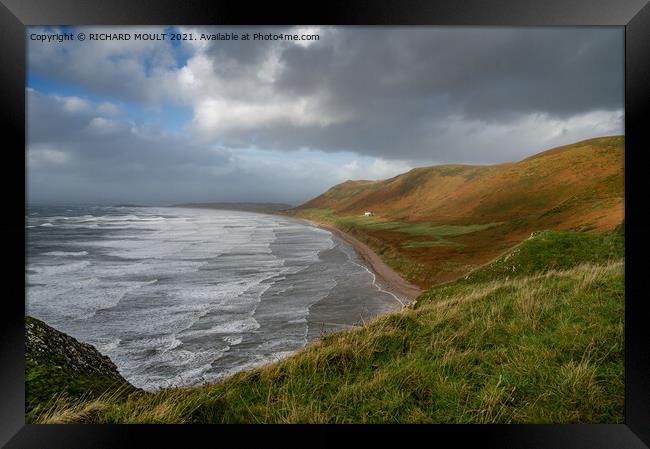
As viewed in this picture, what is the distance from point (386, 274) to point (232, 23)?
10405mm

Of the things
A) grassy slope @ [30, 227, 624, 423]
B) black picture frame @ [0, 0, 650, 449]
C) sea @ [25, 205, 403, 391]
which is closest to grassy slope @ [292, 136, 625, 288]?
sea @ [25, 205, 403, 391]

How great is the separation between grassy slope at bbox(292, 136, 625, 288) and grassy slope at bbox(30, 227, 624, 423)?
385 centimetres

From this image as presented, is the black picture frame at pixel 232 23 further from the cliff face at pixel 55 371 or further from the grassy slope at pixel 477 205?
the grassy slope at pixel 477 205

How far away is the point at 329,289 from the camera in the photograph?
10.5 meters

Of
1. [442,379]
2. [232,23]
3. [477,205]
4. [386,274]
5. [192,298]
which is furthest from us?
[386,274]

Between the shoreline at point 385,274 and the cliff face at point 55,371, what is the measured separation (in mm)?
5893

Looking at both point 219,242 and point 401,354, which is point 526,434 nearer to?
point 401,354

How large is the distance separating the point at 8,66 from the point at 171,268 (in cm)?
1200

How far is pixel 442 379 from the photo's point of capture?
2939 mm

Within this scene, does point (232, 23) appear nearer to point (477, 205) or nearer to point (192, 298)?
point (192, 298)

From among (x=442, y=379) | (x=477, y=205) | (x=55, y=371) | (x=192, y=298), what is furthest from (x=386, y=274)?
(x=55, y=371)

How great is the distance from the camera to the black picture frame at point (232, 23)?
2.76m

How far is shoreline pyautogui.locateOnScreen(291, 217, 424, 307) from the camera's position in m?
10.3

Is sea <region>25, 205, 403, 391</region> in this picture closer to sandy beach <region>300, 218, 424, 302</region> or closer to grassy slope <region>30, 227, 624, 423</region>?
sandy beach <region>300, 218, 424, 302</region>
